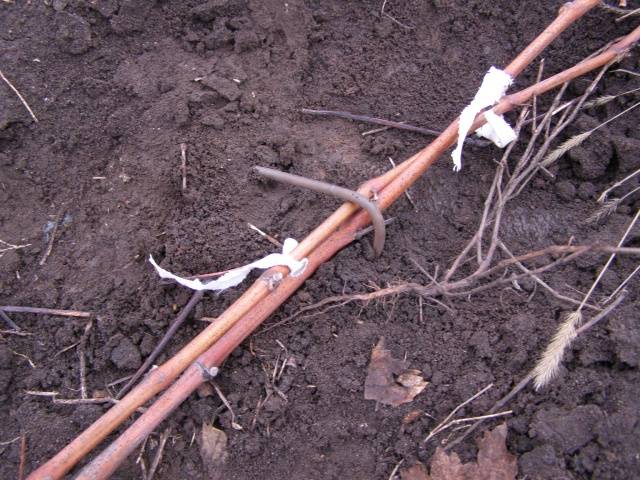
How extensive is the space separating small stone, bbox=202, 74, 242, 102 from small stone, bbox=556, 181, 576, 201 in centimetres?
118

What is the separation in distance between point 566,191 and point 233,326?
1.19m

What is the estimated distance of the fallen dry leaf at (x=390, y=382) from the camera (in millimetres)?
1445

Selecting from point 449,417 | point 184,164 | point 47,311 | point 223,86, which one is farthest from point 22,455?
point 223,86

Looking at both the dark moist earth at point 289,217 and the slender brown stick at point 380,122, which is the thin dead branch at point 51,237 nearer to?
the dark moist earth at point 289,217

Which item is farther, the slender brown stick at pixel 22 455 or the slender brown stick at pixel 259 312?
the slender brown stick at pixel 22 455

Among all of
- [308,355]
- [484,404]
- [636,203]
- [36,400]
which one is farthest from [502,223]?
[36,400]

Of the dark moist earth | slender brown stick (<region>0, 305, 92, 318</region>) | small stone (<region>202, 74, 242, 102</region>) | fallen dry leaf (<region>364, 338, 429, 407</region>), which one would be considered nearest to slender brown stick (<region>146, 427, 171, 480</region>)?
the dark moist earth

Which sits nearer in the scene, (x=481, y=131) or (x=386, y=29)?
(x=481, y=131)

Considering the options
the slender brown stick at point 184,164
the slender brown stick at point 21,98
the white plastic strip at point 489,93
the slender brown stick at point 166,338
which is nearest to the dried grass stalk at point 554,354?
the white plastic strip at point 489,93

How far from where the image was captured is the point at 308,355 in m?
1.53

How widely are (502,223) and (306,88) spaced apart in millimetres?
891

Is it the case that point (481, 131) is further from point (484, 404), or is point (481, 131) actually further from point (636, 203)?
point (484, 404)

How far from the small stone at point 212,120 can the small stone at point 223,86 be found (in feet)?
0.28

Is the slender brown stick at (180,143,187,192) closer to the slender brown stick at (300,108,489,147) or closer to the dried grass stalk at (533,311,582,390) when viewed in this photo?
the slender brown stick at (300,108,489,147)
